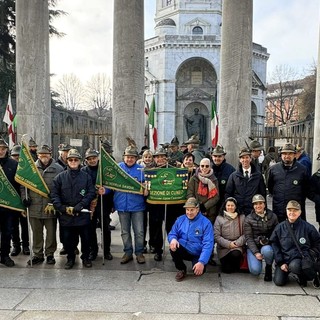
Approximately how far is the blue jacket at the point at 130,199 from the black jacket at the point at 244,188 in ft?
5.37

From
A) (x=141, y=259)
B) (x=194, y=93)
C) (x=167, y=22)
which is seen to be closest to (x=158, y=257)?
(x=141, y=259)

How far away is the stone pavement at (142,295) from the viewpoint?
4902 mm

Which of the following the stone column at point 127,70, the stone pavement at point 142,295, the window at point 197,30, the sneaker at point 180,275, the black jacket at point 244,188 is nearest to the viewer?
the stone pavement at point 142,295

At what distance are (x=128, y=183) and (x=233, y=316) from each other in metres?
3.10

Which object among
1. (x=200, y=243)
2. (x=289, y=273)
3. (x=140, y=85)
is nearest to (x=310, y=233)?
(x=289, y=273)

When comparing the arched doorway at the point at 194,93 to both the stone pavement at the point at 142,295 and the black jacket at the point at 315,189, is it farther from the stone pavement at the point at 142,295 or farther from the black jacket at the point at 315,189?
the stone pavement at the point at 142,295

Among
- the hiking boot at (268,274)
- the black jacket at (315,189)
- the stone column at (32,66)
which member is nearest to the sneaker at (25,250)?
the hiking boot at (268,274)

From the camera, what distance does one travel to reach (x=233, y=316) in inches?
190

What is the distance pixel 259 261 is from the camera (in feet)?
20.7

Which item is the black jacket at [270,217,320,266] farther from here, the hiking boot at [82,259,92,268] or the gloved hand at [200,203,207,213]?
the hiking boot at [82,259,92,268]

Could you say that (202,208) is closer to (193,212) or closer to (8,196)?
(193,212)

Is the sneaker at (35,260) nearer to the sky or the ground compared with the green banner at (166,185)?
nearer to the ground

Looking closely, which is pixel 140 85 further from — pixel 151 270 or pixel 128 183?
pixel 151 270

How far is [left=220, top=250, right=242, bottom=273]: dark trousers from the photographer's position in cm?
646
